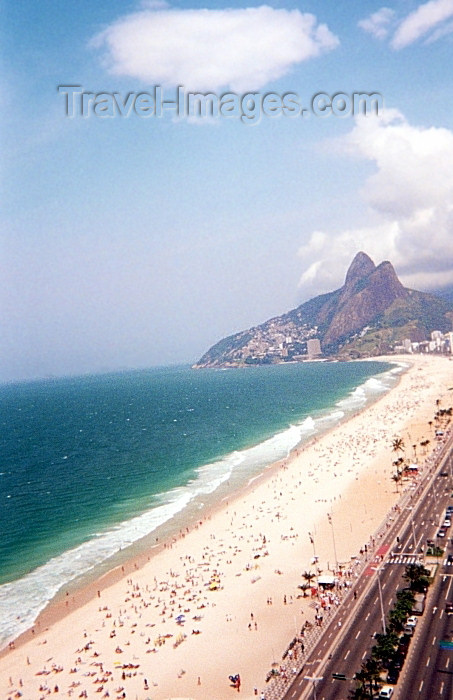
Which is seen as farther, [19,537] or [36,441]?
[36,441]

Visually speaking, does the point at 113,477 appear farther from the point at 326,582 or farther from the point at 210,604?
the point at 326,582

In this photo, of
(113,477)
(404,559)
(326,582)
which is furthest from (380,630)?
(113,477)

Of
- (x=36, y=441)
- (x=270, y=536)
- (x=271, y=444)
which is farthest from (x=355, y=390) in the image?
(x=270, y=536)

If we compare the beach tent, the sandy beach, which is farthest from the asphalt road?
the sandy beach

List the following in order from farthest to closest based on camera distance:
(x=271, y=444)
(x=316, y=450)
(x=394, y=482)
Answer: (x=271, y=444) → (x=316, y=450) → (x=394, y=482)

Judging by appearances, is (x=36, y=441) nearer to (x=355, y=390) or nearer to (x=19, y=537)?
(x=19, y=537)

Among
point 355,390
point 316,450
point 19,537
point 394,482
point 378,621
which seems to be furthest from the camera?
point 355,390
